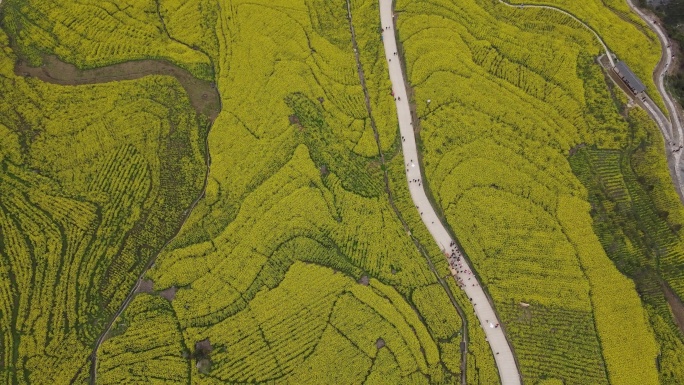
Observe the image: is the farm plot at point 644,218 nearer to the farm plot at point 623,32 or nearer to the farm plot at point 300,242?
the farm plot at point 623,32

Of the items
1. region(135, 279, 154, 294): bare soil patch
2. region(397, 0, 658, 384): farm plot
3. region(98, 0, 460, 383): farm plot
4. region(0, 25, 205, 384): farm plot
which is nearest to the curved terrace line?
region(397, 0, 658, 384): farm plot

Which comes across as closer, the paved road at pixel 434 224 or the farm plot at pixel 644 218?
the farm plot at pixel 644 218

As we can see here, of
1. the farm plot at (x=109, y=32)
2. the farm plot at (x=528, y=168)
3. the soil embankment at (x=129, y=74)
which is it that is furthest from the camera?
the farm plot at (x=109, y=32)

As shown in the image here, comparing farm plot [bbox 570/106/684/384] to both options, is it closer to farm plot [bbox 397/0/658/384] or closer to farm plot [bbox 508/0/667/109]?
farm plot [bbox 397/0/658/384]

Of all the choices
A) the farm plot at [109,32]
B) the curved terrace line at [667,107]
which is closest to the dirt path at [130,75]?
the farm plot at [109,32]

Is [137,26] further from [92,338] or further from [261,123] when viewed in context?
[92,338]

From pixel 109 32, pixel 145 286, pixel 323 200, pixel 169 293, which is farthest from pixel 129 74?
pixel 323 200

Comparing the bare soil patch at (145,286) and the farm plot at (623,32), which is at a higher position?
the farm plot at (623,32)

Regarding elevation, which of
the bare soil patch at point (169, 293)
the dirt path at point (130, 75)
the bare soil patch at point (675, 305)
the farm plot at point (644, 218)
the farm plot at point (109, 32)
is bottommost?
the bare soil patch at point (169, 293)

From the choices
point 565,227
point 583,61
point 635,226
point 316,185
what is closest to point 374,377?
point 316,185
